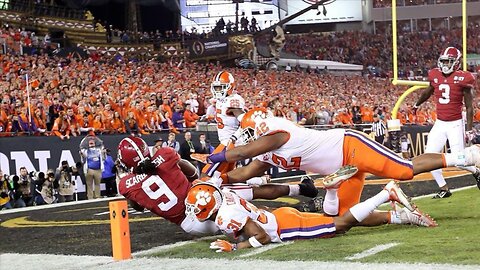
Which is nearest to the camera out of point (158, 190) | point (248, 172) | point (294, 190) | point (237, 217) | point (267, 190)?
point (237, 217)

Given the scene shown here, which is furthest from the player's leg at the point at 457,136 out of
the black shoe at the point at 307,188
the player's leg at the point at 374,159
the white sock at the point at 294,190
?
the player's leg at the point at 374,159

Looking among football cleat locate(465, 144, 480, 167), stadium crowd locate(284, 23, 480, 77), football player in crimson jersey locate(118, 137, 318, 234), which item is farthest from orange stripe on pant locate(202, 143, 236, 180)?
stadium crowd locate(284, 23, 480, 77)

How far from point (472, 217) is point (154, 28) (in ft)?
98.8

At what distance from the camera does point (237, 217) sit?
231 inches

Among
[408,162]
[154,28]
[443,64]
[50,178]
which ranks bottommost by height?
[50,178]

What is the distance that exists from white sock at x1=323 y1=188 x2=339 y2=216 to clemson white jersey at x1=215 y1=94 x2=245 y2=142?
6.31ft

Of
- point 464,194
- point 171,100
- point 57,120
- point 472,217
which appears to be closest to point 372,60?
point 171,100

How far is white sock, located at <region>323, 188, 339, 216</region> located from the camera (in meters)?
6.47

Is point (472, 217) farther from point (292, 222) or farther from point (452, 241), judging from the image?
point (292, 222)

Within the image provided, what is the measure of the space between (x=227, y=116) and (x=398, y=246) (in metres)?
3.13

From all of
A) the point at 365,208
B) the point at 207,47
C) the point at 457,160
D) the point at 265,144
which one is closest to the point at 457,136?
the point at 457,160

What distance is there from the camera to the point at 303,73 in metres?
32.8

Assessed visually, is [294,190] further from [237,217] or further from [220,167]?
[237,217]

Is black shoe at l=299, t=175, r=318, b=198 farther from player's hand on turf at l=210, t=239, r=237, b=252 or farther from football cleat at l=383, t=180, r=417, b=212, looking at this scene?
player's hand on turf at l=210, t=239, r=237, b=252
